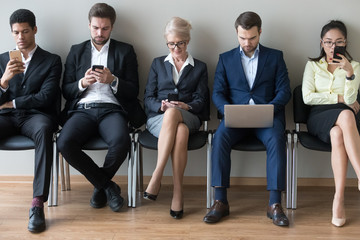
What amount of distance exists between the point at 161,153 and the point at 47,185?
83 centimetres

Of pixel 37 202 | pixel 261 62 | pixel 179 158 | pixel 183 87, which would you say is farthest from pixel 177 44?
pixel 37 202

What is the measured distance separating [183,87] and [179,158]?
0.63 metres

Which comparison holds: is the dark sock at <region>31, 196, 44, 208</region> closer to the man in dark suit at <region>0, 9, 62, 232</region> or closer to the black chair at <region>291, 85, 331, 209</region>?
the man in dark suit at <region>0, 9, 62, 232</region>

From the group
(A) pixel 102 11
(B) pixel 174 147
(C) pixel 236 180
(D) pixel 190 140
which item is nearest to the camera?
(B) pixel 174 147

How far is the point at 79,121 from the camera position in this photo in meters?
3.68

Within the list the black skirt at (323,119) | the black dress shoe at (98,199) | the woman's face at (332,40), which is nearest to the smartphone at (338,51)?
the woman's face at (332,40)

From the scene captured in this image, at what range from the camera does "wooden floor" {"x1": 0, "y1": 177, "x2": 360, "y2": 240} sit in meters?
3.17

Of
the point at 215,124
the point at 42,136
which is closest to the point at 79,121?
the point at 42,136

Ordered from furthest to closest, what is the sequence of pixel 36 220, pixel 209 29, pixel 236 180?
pixel 236 180
pixel 209 29
pixel 36 220

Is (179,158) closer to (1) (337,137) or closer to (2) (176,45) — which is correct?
(2) (176,45)

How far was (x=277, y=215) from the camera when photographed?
3.31 m

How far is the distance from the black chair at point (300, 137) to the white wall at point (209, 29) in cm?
27

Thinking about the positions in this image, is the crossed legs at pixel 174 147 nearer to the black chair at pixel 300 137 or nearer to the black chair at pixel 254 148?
the black chair at pixel 254 148

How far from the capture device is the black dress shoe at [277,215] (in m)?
3.27
